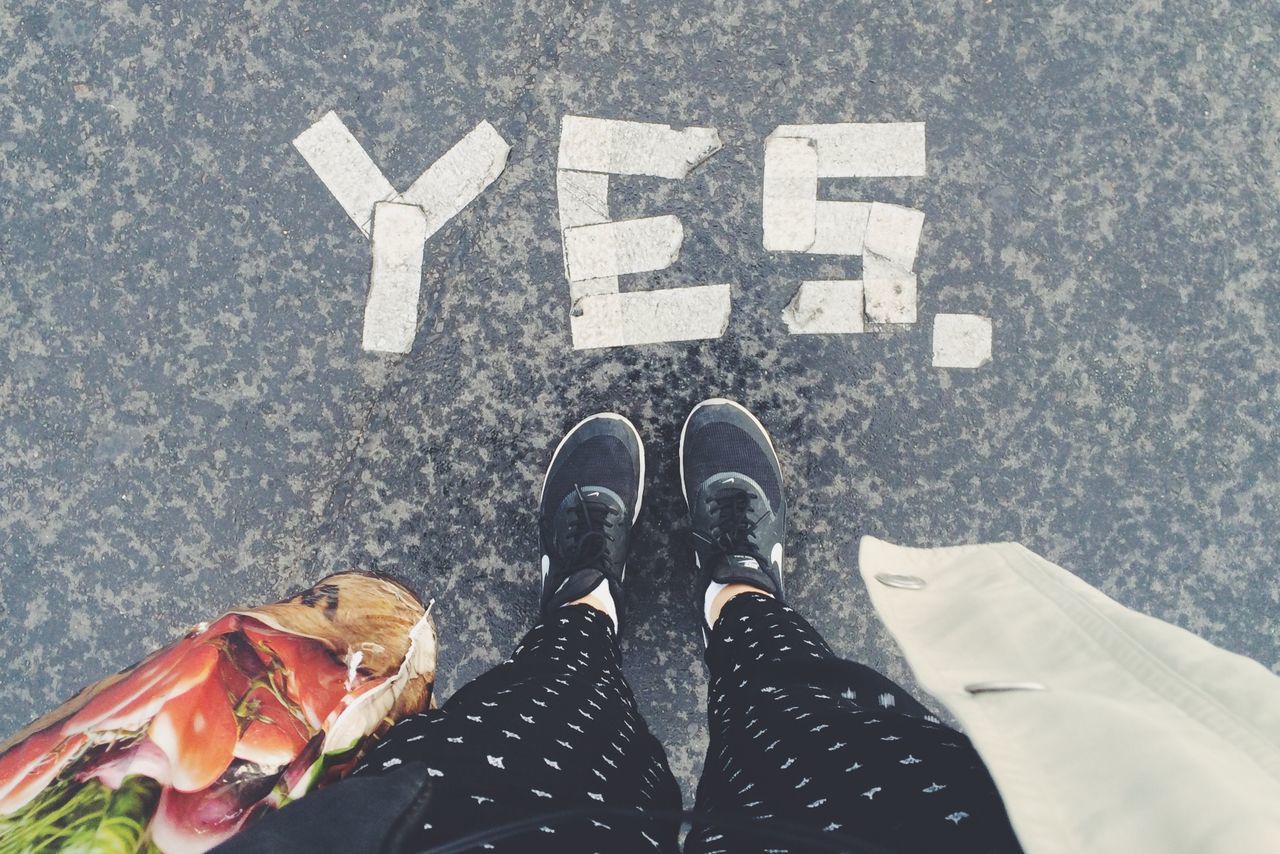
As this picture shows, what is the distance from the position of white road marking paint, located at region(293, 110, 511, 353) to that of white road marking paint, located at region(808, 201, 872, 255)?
678 millimetres

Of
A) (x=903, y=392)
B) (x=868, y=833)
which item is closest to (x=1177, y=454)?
(x=903, y=392)

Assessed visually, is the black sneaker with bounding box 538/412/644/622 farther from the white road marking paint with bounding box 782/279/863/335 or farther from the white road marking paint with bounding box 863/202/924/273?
the white road marking paint with bounding box 863/202/924/273

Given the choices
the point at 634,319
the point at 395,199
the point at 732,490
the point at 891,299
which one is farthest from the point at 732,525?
the point at 395,199

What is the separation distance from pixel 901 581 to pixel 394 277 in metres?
1.15

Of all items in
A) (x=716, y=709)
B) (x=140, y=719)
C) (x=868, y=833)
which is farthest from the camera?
(x=716, y=709)

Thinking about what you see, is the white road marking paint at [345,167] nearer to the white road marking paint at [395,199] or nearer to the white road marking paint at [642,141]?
the white road marking paint at [395,199]

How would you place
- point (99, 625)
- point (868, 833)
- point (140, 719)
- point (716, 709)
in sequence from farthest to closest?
point (99, 625)
point (716, 709)
point (140, 719)
point (868, 833)

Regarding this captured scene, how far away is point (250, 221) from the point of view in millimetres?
1544

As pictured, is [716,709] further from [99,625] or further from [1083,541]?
[99,625]

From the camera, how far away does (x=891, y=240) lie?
1.54 m

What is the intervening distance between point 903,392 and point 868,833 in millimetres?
958

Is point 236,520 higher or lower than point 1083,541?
higher

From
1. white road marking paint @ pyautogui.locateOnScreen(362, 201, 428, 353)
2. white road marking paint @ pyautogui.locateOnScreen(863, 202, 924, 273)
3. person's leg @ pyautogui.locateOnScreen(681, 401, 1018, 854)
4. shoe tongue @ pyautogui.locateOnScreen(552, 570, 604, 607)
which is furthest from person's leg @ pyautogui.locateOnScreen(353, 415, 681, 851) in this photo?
white road marking paint @ pyautogui.locateOnScreen(863, 202, 924, 273)

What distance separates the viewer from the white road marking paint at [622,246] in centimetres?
155
